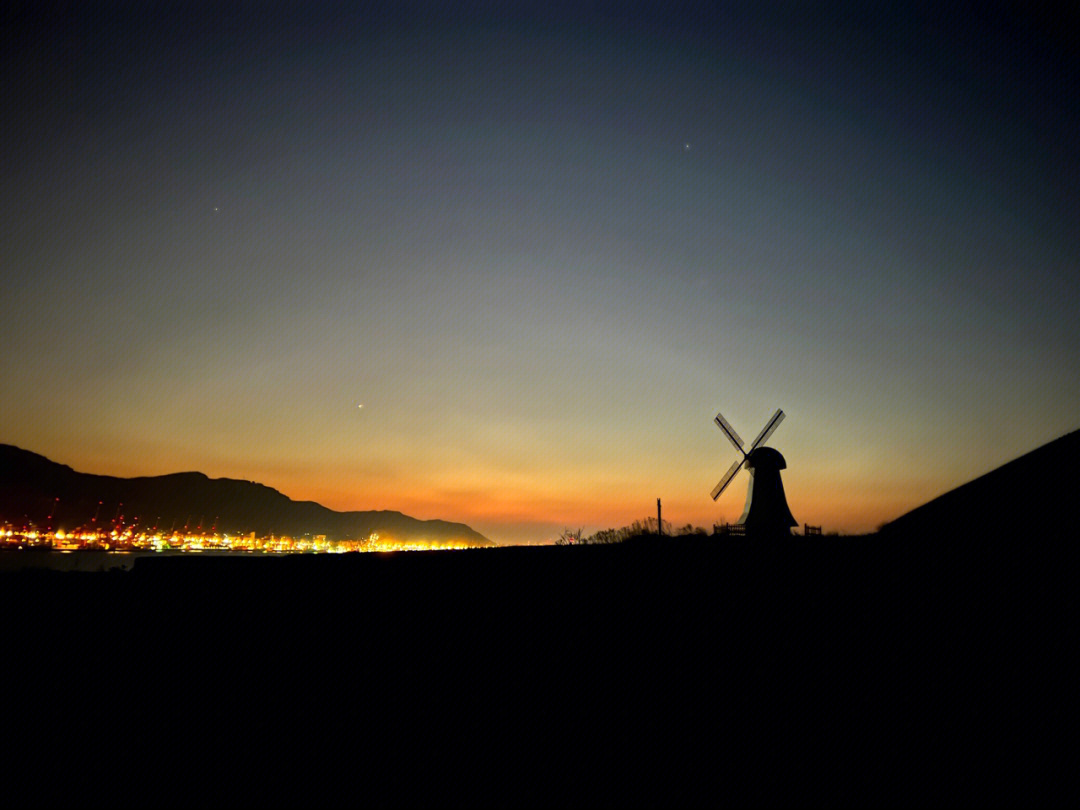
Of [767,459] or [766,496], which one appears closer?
[766,496]

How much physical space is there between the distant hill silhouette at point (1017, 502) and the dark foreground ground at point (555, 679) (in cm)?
24

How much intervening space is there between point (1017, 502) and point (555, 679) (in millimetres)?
3641

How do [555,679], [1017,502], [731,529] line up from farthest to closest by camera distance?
[731,529] → [1017,502] → [555,679]

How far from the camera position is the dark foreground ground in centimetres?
259

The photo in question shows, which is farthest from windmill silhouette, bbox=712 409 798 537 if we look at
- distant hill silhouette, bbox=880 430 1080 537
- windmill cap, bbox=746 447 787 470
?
distant hill silhouette, bbox=880 430 1080 537

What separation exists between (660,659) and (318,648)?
2.39m

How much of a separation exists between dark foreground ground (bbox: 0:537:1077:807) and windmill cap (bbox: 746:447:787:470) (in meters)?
26.0

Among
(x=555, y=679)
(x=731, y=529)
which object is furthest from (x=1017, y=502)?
(x=731, y=529)

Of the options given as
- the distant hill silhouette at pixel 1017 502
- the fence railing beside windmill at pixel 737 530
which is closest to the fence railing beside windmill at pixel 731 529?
the fence railing beside windmill at pixel 737 530

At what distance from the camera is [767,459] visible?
27969mm

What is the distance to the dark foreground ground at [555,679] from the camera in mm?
2594

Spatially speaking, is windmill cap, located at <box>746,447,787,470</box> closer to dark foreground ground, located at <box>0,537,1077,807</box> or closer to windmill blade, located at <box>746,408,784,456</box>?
windmill blade, located at <box>746,408,784,456</box>

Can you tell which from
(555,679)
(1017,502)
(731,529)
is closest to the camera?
(555,679)

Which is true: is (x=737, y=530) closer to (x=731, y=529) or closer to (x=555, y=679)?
(x=731, y=529)
